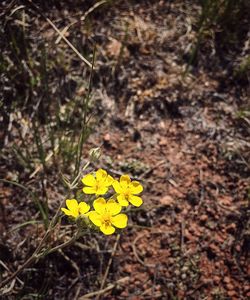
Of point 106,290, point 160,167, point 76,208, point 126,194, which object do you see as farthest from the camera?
point 160,167

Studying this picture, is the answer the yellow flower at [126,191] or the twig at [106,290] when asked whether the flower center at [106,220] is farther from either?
the twig at [106,290]

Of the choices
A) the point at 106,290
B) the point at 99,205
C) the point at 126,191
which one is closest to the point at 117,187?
the point at 126,191

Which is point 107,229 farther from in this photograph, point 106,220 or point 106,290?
point 106,290

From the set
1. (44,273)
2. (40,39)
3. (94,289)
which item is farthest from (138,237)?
(40,39)

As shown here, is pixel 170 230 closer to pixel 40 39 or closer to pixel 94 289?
pixel 94 289

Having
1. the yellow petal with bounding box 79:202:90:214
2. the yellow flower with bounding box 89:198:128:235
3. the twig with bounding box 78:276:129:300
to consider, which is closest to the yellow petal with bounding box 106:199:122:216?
the yellow flower with bounding box 89:198:128:235
